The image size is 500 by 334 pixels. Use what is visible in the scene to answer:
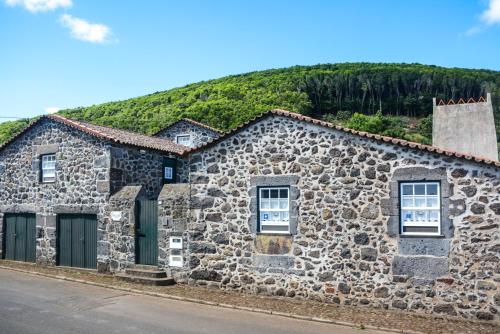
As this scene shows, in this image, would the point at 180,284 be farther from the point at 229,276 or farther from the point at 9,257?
the point at 9,257

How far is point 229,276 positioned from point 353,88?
7172 centimetres

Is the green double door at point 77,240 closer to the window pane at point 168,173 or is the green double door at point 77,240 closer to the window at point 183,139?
the window pane at point 168,173

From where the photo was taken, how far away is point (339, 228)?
10.9 m

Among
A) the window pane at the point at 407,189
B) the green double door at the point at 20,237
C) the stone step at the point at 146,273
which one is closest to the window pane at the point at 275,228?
the window pane at the point at 407,189

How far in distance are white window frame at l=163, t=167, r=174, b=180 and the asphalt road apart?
6594 millimetres

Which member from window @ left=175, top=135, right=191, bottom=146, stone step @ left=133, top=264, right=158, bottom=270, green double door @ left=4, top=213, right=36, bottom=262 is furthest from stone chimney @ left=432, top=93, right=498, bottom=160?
green double door @ left=4, top=213, right=36, bottom=262

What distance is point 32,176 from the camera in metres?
17.4

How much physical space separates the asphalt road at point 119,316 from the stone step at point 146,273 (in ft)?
4.35

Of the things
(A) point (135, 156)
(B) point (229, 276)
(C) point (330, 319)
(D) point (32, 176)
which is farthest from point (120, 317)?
(D) point (32, 176)

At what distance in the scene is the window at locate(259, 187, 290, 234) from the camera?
460 inches

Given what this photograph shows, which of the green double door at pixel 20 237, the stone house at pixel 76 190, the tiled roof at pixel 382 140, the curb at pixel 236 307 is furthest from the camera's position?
the green double door at pixel 20 237

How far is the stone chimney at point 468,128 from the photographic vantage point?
60.0ft

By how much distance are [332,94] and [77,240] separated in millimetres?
65421

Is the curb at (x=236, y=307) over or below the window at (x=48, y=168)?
below
